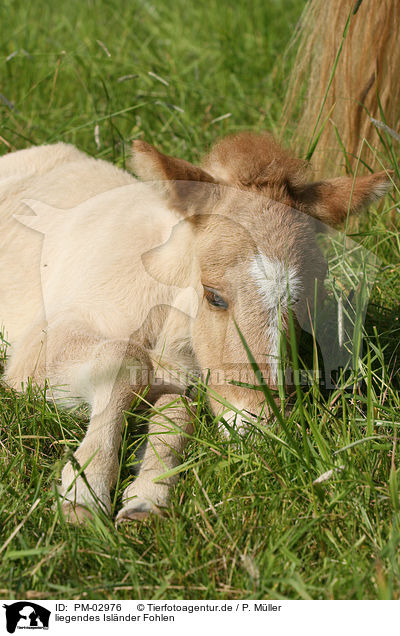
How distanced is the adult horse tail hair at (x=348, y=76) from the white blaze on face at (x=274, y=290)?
1.87m

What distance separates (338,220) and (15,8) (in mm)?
5616

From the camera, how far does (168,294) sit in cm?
323

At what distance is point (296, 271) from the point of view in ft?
9.33

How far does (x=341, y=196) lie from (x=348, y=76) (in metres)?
1.85

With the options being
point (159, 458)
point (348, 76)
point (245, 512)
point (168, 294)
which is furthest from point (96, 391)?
point (348, 76)

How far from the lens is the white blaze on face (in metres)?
2.76

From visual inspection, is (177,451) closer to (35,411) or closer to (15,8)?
(35,411)

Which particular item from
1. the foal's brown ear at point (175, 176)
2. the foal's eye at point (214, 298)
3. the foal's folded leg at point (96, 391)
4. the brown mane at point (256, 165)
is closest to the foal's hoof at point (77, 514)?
the foal's folded leg at point (96, 391)
